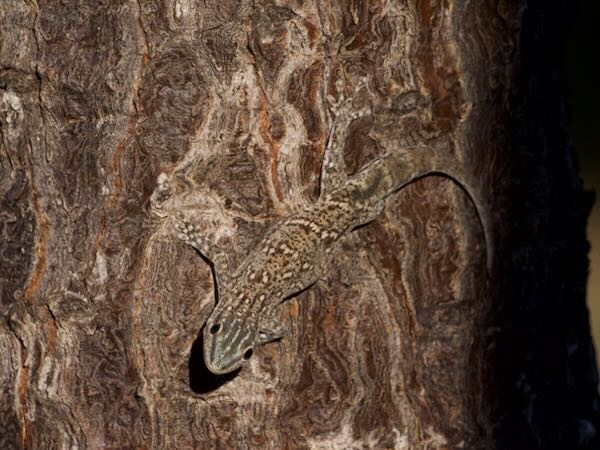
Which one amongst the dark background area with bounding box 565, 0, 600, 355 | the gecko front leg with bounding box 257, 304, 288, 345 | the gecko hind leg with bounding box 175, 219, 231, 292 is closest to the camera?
the gecko hind leg with bounding box 175, 219, 231, 292

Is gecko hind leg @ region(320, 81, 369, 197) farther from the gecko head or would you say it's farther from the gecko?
the gecko head

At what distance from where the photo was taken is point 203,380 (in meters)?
3.28

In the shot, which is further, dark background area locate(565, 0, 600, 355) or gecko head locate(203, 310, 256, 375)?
dark background area locate(565, 0, 600, 355)

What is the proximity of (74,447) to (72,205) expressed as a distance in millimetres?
781

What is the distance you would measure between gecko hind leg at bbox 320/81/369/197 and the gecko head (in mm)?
498

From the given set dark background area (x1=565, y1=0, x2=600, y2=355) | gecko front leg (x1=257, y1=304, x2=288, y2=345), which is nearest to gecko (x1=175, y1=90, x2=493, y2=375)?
gecko front leg (x1=257, y1=304, x2=288, y2=345)

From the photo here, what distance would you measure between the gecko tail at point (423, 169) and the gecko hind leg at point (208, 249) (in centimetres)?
54

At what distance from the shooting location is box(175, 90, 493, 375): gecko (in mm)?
3170

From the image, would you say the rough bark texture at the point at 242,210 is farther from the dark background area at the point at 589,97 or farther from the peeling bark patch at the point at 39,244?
the dark background area at the point at 589,97

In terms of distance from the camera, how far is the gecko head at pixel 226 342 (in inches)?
124

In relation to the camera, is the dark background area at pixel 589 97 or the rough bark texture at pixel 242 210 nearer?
the rough bark texture at pixel 242 210

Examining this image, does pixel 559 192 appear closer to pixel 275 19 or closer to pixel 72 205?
pixel 275 19

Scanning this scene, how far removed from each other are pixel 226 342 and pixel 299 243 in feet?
1.35

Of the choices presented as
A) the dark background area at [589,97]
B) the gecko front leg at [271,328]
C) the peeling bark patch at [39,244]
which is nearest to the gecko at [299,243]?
the gecko front leg at [271,328]
